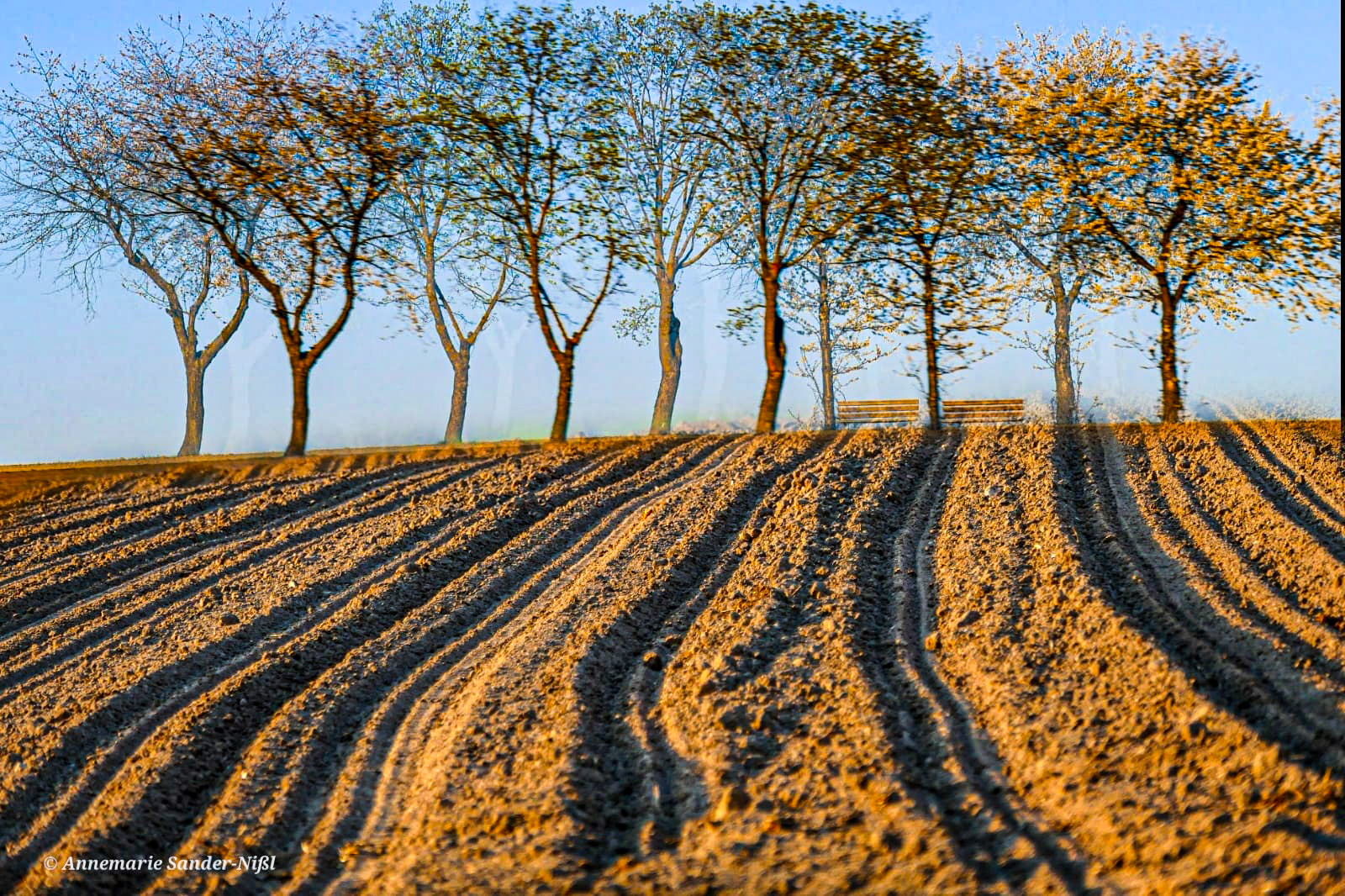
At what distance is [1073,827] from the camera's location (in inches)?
201

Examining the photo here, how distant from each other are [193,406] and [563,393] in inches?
454

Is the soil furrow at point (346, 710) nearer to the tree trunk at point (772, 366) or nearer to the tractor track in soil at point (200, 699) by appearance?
the tractor track in soil at point (200, 699)

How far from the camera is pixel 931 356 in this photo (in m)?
20.0

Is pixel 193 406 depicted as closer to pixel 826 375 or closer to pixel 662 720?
pixel 826 375

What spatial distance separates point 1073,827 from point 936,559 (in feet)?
18.0

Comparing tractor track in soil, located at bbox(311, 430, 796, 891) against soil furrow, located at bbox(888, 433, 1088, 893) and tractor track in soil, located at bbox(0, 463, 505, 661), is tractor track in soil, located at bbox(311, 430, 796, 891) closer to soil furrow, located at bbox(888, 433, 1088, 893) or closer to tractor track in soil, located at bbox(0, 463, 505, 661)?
soil furrow, located at bbox(888, 433, 1088, 893)

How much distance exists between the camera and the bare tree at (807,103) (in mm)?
18469

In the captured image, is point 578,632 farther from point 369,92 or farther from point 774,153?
point 369,92

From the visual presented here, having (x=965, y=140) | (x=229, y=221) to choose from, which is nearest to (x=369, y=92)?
(x=229, y=221)

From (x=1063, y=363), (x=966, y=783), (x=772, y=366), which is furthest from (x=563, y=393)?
(x=966, y=783)

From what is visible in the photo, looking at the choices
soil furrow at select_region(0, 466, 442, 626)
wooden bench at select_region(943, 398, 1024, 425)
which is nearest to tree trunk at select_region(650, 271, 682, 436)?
wooden bench at select_region(943, 398, 1024, 425)

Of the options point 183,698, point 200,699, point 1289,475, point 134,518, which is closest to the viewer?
point 200,699

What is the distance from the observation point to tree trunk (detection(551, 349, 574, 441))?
2008 cm

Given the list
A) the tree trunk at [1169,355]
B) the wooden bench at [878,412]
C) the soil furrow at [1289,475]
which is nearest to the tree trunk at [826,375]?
the wooden bench at [878,412]
